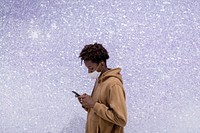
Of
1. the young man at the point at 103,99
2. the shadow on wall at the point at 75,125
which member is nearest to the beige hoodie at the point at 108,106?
the young man at the point at 103,99

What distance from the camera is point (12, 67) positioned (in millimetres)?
1936

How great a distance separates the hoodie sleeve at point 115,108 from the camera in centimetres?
99

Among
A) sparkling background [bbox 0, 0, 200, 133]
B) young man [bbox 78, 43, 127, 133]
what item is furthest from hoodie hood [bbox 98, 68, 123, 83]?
sparkling background [bbox 0, 0, 200, 133]

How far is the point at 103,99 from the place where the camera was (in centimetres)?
105

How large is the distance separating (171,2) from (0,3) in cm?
93

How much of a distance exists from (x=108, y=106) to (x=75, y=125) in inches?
34.8

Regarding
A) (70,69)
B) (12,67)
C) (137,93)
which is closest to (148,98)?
(137,93)

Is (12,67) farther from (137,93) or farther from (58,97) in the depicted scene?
(137,93)

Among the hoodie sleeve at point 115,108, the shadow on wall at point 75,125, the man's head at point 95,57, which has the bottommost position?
the hoodie sleeve at point 115,108

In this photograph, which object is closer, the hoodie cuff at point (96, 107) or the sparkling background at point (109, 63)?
the hoodie cuff at point (96, 107)

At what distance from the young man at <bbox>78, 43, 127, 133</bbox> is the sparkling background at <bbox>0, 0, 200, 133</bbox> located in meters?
0.81

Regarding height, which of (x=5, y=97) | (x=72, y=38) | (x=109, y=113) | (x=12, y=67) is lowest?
(x=109, y=113)

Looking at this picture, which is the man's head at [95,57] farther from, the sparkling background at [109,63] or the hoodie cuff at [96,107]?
the sparkling background at [109,63]

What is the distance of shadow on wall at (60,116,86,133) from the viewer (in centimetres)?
188
